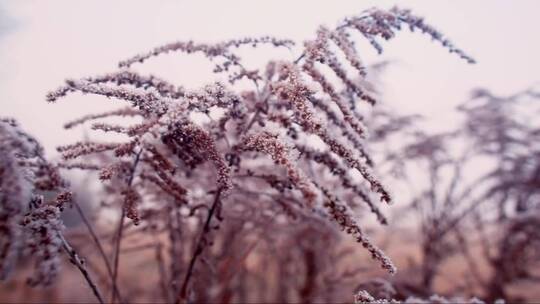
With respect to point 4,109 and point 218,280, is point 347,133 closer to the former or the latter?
point 218,280

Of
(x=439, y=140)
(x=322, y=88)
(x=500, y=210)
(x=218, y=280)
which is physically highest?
(x=439, y=140)

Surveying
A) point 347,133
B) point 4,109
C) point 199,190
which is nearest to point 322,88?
point 347,133

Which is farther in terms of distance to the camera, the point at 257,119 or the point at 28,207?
the point at 257,119

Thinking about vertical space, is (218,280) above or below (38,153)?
below

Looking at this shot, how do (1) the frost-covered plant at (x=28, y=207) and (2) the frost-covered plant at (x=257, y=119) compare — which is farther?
(2) the frost-covered plant at (x=257, y=119)

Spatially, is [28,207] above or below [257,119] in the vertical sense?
below

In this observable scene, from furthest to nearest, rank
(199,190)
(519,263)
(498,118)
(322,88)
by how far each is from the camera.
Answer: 1. (498,118)
2. (519,263)
3. (199,190)
4. (322,88)

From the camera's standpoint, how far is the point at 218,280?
10.8ft

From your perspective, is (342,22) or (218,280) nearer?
(342,22)

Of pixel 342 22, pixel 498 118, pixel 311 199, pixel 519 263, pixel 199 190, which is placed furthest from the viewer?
pixel 498 118

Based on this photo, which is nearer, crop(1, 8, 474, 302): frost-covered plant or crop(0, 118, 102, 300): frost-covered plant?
crop(0, 118, 102, 300): frost-covered plant

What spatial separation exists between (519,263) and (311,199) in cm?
553

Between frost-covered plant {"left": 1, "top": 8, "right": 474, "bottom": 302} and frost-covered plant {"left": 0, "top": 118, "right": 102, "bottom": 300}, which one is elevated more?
frost-covered plant {"left": 1, "top": 8, "right": 474, "bottom": 302}

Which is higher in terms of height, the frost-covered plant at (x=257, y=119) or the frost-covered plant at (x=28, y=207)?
the frost-covered plant at (x=257, y=119)
